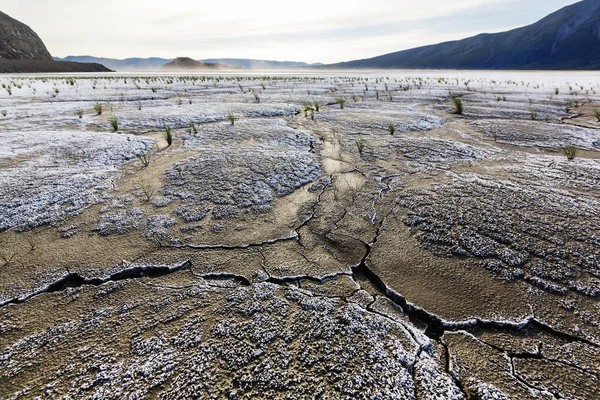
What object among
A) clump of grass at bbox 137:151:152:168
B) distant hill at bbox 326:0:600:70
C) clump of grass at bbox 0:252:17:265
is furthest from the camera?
distant hill at bbox 326:0:600:70

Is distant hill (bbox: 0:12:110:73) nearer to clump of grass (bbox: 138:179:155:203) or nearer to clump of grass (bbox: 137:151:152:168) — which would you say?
clump of grass (bbox: 137:151:152:168)

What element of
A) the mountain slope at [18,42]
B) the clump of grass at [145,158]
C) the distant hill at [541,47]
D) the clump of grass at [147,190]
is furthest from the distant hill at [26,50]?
the distant hill at [541,47]

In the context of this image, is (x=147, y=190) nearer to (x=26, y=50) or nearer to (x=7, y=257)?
(x=7, y=257)

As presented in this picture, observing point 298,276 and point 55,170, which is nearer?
point 298,276

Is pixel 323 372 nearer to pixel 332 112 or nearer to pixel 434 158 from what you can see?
pixel 434 158

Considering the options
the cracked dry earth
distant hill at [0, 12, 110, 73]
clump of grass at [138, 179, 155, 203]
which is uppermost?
distant hill at [0, 12, 110, 73]

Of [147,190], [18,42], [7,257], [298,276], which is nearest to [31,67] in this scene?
[18,42]

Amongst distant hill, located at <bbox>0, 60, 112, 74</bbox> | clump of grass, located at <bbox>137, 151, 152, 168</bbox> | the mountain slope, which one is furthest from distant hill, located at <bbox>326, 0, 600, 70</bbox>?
clump of grass, located at <bbox>137, 151, 152, 168</bbox>
